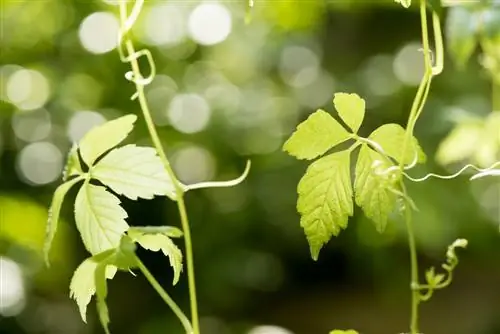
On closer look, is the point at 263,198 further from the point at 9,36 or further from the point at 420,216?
the point at 9,36

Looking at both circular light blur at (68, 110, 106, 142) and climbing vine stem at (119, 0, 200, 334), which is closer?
climbing vine stem at (119, 0, 200, 334)

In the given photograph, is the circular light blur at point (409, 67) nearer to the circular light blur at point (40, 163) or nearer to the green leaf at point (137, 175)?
the circular light blur at point (40, 163)

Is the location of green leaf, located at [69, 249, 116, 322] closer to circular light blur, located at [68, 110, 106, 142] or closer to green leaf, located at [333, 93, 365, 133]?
green leaf, located at [333, 93, 365, 133]

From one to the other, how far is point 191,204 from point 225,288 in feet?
0.62

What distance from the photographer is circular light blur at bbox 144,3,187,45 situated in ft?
4.43

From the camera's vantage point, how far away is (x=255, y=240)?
1.70 m

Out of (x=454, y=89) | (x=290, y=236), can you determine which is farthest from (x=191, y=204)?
(x=454, y=89)

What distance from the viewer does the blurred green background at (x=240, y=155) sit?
1254 millimetres

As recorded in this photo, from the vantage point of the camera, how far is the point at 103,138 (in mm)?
411

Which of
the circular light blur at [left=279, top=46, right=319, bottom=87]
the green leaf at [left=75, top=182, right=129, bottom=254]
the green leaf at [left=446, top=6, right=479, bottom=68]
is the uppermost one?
the circular light blur at [left=279, top=46, right=319, bottom=87]

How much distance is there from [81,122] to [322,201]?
964 millimetres

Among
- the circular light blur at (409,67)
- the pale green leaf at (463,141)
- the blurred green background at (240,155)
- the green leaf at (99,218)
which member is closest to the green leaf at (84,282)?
the green leaf at (99,218)

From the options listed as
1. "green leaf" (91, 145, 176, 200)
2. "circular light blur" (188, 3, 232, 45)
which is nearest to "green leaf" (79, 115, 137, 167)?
"green leaf" (91, 145, 176, 200)

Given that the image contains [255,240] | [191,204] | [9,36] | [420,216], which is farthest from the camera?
[255,240]
